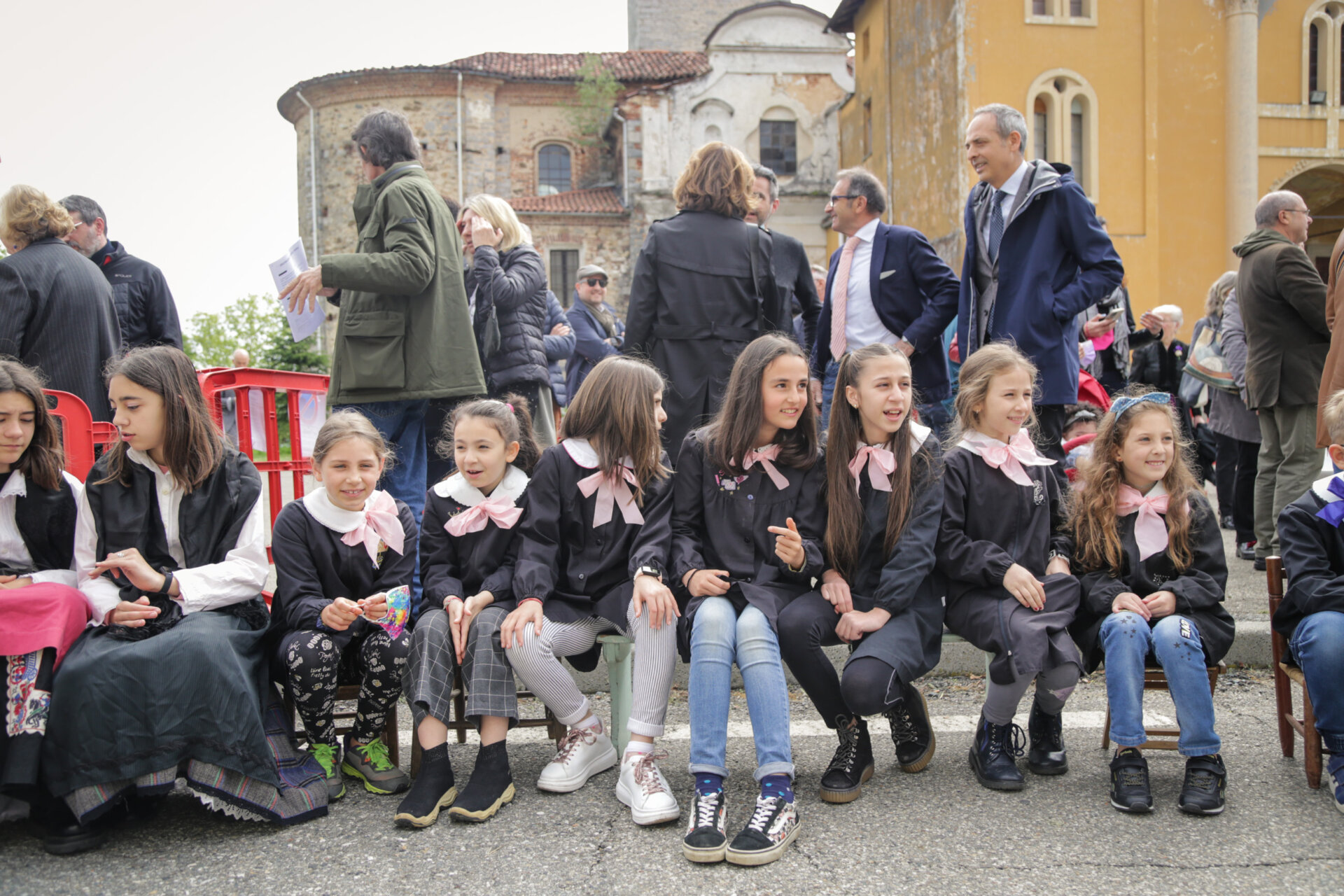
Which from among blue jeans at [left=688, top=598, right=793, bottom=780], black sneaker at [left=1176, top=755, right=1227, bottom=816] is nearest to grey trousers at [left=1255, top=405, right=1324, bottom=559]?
black sneaker at [left=1176, top=755, right=1227, bottom=816]

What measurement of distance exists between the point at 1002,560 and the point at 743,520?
2.79 ft

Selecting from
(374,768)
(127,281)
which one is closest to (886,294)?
(374,768)

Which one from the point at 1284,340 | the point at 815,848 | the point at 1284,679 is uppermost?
the point at 1284,340

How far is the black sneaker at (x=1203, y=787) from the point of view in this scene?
2.90 m

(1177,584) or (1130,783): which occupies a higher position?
(1177,584)

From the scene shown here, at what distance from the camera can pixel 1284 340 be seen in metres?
5.40

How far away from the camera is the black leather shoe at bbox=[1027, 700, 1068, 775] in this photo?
330 cm

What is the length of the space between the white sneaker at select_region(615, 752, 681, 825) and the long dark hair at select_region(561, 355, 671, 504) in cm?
90

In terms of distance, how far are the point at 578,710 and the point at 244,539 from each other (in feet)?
3.96

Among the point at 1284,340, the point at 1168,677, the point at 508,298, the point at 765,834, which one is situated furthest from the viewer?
the point at 1284,340

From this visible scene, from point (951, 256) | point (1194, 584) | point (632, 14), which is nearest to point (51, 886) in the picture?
point (1194, 584)

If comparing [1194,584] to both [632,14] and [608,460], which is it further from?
[632,14]

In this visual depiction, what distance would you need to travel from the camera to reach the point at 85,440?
154 inches

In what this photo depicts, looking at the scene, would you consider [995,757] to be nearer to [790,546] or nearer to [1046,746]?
[1046,746]
